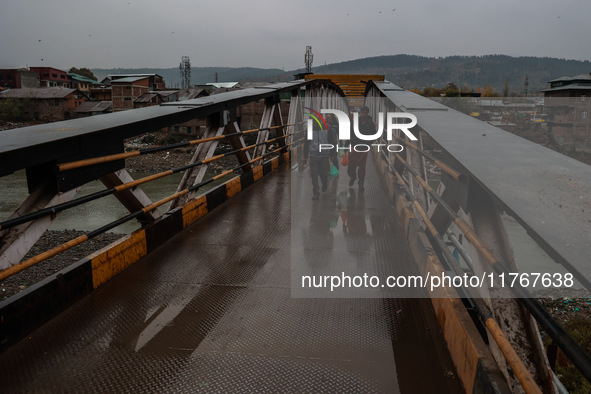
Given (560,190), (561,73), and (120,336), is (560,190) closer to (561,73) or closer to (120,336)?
(120,336)

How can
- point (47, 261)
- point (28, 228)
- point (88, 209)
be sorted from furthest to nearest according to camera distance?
point (88, 209) → point (47, 261) → point (28, 228)

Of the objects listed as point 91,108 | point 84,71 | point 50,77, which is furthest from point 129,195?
point 84,71

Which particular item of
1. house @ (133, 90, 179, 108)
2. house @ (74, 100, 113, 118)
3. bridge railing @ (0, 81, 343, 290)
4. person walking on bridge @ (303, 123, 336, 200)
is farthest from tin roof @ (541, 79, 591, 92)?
house @ (74, 100, 113, 118)

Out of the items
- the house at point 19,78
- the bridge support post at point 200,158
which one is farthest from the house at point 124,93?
the bridge support post at point 200,158

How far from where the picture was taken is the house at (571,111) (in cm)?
4569

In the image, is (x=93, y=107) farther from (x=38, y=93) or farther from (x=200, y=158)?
(x=200, y=158)

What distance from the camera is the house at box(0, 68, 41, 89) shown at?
218ft

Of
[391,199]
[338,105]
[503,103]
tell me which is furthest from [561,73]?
[391,199]

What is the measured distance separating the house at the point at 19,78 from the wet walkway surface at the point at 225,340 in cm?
7606

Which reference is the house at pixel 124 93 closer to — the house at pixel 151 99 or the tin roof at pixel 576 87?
the house at pixel 151 99

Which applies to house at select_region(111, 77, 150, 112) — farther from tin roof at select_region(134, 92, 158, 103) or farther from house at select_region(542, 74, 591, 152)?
house at select_region(542, 74, 591, 152)

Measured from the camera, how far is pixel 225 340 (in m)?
2.55

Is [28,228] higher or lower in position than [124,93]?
lower

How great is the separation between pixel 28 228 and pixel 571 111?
192 feet
